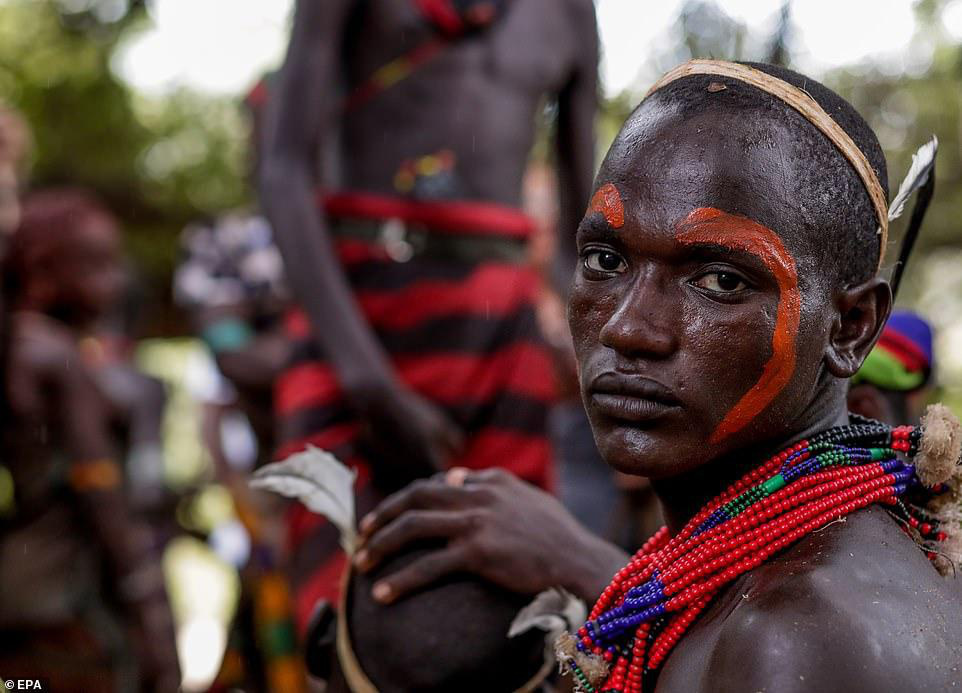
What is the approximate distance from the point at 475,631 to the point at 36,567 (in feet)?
10.3

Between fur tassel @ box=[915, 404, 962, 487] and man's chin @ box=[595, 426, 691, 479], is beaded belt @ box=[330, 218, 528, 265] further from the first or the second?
fur tassel @ box=[915, 404, 962, 487]

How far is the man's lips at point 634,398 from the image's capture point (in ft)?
5.99

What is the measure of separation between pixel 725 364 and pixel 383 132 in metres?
2.02

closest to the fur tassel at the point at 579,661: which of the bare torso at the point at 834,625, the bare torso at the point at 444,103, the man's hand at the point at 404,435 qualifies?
the bare torso at the point at 834,625

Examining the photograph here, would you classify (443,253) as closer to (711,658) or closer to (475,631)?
(475,631)

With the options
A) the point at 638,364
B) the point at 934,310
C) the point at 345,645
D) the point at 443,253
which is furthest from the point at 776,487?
the point at 934,310

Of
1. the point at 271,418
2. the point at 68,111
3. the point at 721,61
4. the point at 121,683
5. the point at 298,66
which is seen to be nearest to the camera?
the point at 721,61

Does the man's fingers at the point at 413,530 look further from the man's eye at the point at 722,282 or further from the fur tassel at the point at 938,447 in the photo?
the fur tassel at the point at 938,447

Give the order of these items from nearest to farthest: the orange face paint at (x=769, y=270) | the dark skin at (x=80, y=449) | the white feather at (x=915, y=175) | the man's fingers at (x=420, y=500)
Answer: the orange face paint at (x=769, y=270) → the white feather at (x=915, y=175) → the man's fingers at (x=420, y=500) → the dark skin at (x=80, y=449)

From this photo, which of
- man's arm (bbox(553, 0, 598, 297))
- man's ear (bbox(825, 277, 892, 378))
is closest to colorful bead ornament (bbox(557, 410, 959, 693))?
man's ear (bbox(825, 277, 892, 378))

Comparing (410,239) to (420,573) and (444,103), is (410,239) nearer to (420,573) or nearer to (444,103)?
(444,103)

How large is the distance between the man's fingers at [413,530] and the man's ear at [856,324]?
0.74 m

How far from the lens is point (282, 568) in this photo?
5.57 m

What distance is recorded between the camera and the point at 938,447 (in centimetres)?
186
